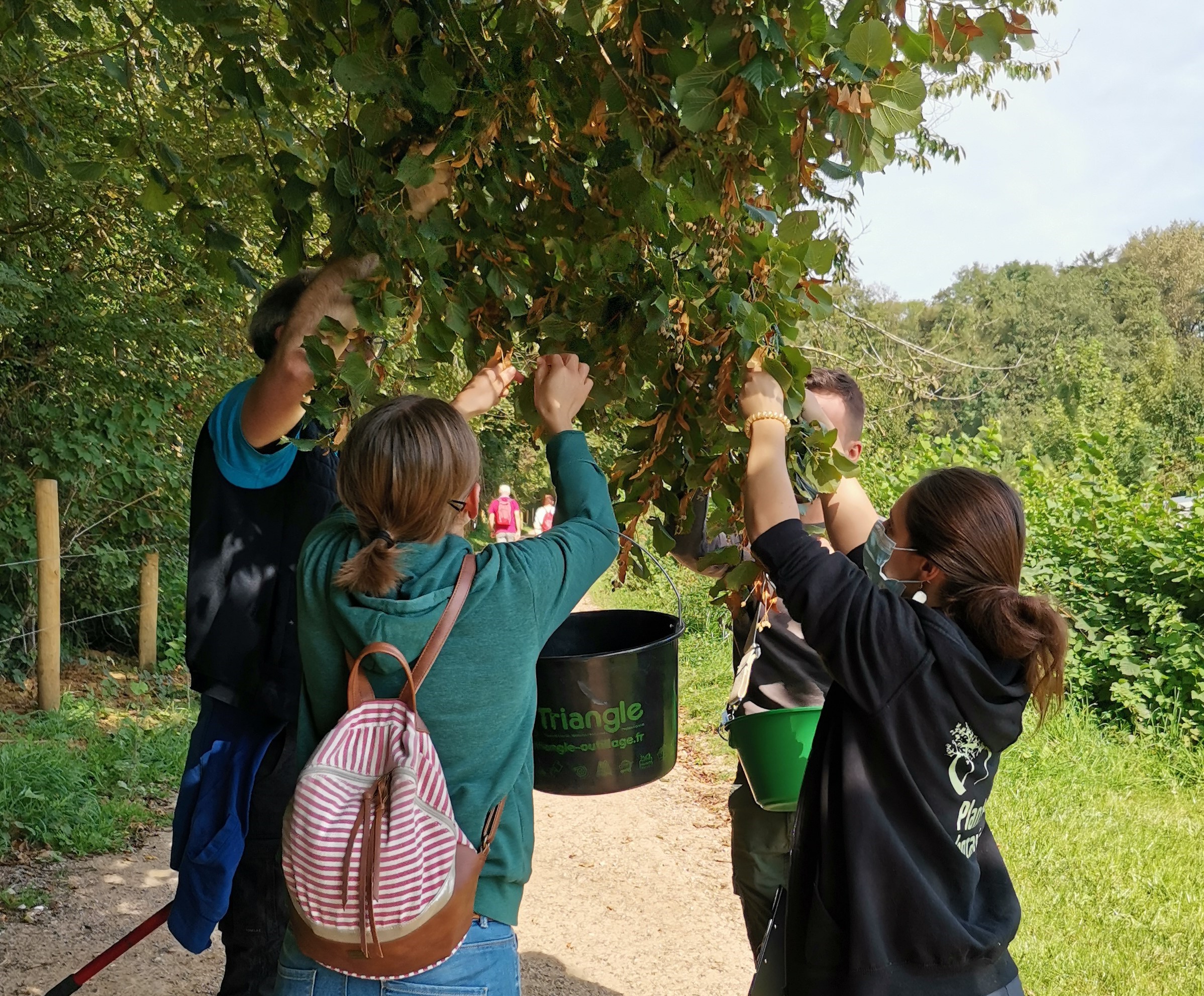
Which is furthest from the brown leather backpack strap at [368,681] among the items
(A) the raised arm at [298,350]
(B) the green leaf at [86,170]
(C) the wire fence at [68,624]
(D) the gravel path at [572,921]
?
(C) the wire fence at [68,624]

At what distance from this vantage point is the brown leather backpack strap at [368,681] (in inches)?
58.6

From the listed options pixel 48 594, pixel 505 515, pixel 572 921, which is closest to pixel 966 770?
pixel 572 921

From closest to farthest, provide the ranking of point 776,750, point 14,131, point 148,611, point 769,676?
point 776,750 → point 14,131 → point 769,676 → point 148,611

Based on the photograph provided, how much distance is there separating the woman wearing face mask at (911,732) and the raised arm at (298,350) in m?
0.79

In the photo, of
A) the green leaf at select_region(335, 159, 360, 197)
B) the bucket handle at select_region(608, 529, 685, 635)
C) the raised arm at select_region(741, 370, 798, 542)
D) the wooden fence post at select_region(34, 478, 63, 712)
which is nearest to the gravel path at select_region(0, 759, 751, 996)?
the wooden fence post at select_region(34, 478, 63, 712)

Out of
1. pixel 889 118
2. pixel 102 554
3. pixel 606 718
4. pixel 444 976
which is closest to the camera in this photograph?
pixel 889 118

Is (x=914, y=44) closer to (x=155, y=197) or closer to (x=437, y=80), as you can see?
(x=437, y=80)

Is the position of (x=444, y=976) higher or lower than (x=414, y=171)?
lower

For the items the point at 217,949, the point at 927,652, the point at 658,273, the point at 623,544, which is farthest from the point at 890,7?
the point at 217,949

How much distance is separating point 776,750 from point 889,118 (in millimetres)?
1351

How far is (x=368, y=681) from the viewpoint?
5.08 ft

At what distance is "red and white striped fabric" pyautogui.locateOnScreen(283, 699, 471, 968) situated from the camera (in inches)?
56.0

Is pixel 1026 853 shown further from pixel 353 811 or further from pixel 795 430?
pixel 353 811

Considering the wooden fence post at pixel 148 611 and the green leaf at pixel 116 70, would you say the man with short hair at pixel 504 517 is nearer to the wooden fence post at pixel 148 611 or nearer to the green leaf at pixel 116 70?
the wooden fence post at pixel 148 611
